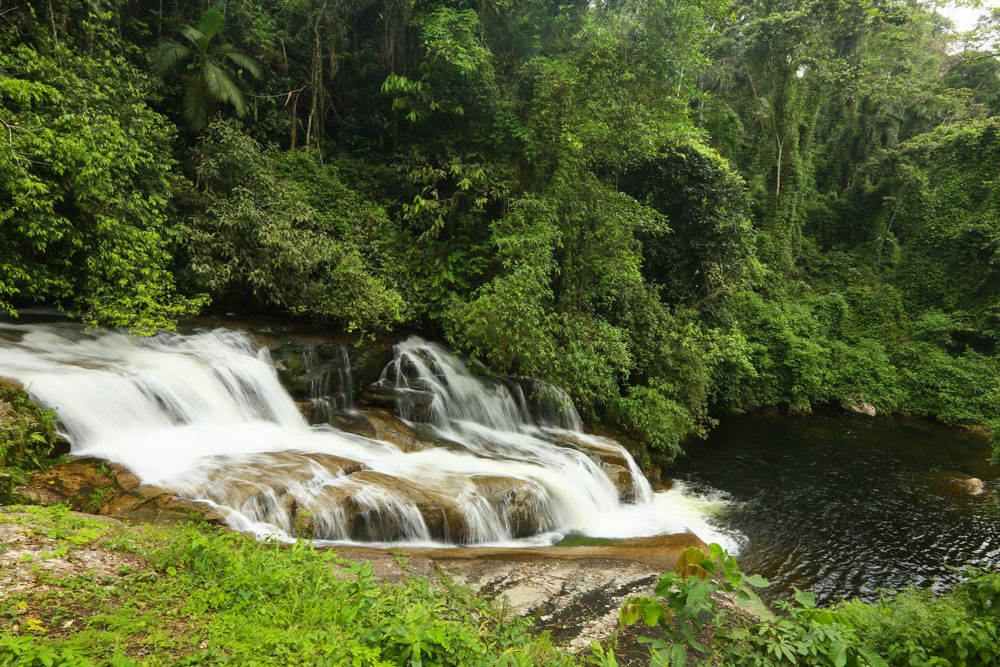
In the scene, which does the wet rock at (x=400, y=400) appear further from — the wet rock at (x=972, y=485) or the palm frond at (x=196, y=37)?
the wet rock at (x=972, y=485)

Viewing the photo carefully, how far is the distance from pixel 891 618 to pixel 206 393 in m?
9.45

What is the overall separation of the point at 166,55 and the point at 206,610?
1286 centimetres

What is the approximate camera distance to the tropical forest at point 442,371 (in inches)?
149

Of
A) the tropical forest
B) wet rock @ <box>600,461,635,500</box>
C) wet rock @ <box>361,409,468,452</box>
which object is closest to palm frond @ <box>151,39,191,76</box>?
the tropical forest

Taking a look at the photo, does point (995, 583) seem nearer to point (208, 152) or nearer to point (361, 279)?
point (361, 279)

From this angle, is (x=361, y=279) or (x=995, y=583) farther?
(x=361, y=279)

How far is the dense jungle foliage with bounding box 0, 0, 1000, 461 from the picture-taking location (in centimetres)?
842

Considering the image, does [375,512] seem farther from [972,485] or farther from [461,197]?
[972,485]

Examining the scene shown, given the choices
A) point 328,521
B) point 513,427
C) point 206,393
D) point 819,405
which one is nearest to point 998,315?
point 819,405

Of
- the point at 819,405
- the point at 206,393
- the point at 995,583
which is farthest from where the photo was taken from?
the point at 819,405

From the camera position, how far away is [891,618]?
4316mm

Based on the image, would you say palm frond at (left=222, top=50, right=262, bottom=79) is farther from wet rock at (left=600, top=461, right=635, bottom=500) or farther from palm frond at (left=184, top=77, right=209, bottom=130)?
wet rock at (left=600, top=461, right=635, bottom=500)

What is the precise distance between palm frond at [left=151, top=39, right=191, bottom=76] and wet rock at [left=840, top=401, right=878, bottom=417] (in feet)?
75.3

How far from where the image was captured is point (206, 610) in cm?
339
